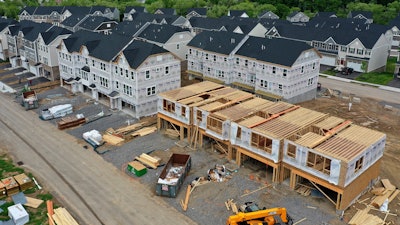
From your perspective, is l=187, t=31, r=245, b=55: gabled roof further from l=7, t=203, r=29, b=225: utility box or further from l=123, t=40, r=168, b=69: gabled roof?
l=7, t=203, r=29, b=225: utility box

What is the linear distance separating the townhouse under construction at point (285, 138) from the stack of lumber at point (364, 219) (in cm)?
134

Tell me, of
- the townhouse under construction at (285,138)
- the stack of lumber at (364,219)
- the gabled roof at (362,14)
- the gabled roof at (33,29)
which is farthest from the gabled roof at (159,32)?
the gabled roof at (362,14)

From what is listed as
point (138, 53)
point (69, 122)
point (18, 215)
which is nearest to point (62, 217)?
point (18, 215)

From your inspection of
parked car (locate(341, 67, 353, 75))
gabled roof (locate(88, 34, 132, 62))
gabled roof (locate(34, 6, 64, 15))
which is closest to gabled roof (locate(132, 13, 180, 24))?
gabled roof (locate(34, 6, 64, 15))

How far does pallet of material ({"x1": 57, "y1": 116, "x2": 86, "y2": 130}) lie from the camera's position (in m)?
50.0

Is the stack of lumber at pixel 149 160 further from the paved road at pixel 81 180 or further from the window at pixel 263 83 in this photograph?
the window at pixel 263 83

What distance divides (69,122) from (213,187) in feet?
78.8

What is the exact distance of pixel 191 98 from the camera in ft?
156

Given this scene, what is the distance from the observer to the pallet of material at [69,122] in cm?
4997

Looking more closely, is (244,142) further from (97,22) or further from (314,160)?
(97,22)

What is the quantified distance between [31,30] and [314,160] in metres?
66.1

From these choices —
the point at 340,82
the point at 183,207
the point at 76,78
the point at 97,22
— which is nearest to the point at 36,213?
the point at 183,207

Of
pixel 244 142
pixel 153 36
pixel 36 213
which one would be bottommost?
pixel 36 213

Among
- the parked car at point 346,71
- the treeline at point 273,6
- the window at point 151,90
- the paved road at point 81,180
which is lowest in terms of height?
the paved road at point 81,180
